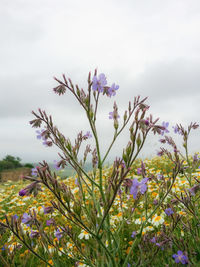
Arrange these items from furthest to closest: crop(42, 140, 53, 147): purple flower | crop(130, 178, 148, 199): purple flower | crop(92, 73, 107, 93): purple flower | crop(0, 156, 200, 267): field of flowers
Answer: crop(42, 140, 53, 147): purple flower → crop(0, 156, 200, 267): field of flowers → crop(92, 73, 107, 93): purple flower → crop(130, 178, 148, 199): purple flower

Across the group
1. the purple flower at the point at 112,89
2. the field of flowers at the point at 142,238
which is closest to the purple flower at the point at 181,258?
the field of flowers at the point at 142,238

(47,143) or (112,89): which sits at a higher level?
(112,89)

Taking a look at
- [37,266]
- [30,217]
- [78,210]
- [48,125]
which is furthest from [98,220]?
[37,266]

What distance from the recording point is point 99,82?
188 centimetres

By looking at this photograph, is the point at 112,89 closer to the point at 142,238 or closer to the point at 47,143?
the point at 47,143

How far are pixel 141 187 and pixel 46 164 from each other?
68 cm

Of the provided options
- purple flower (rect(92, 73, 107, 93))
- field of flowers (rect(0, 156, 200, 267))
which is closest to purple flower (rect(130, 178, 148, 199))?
field of flowers (rect(0, 156, 200, 267))

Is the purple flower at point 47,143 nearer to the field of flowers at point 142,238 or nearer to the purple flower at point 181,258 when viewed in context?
the field of flowers at point 142,238

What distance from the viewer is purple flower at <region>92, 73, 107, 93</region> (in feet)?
6.06

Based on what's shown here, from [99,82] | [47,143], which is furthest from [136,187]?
[47,143]

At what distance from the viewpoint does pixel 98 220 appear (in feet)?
5.23

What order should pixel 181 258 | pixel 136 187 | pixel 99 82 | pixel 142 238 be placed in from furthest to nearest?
pixel 142 238 < pixel 181 258 < pixel 99 82 < pixel 136 187

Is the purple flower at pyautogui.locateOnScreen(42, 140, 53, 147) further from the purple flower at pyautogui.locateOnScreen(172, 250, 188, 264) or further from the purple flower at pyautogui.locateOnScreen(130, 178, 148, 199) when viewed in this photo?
the purple flower at pyautogui.locateOnScreen(172, 250, 188, 264)

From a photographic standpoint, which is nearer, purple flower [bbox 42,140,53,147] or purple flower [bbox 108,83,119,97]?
purple flower [bbox 108,83,119,97]
